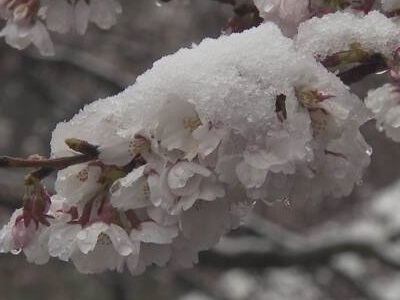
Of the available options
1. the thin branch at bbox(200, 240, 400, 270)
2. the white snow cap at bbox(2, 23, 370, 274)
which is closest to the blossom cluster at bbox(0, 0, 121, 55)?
the white snow cap at bbox(2, 23, 370, 274)

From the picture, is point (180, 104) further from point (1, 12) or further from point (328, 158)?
point (1, 12)

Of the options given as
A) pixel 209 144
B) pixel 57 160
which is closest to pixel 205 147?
pixel 209 144

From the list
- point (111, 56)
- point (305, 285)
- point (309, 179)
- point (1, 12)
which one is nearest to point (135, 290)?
point (305, 285)

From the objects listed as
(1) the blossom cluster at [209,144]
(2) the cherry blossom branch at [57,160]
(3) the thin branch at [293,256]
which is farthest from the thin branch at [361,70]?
(3) the thin branch at [293,256]

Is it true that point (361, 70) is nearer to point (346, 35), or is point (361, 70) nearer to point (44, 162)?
point (346, 35)

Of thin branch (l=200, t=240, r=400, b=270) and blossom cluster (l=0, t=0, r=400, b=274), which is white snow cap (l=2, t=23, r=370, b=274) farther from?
thin branch (l=200, t=240, r=400, b=270)

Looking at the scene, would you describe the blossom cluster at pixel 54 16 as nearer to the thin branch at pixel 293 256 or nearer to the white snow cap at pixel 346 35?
the white snow cap at pixel 346 35
